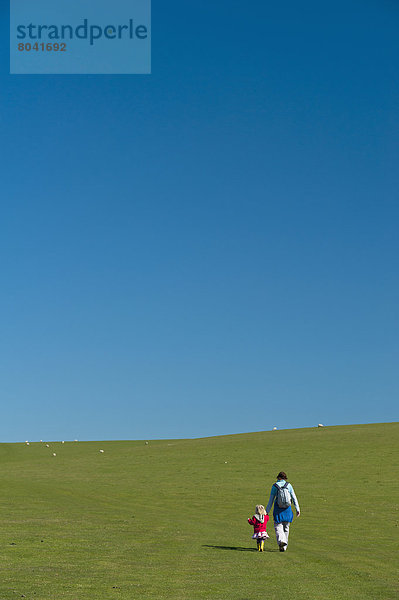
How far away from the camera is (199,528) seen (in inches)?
973

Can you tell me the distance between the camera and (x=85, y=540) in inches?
795

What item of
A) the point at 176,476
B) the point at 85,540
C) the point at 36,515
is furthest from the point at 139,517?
the point at 176,476

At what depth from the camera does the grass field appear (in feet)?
45.0

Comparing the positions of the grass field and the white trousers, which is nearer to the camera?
the grass field

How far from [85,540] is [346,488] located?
83.1 feet

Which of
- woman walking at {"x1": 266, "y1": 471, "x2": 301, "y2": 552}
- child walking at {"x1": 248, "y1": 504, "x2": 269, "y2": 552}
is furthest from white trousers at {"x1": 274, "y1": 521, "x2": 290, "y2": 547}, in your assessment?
child walking at {"x1": 248, "y1": 504, "x2": 269, "y2": 552}

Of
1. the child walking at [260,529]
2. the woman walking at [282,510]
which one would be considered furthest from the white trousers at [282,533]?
the child walking at [260,529]

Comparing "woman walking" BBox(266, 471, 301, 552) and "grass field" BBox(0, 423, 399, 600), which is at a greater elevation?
"woman walking" BBox(266, 471, 301, 552)

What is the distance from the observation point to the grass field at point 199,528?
45.0ft

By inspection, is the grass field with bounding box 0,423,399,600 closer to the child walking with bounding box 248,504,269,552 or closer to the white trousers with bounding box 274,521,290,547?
the child walking with bounding box 248,504,269,552

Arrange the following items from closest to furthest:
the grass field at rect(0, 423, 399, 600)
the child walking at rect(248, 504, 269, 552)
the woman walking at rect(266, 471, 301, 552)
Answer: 1. the grass field at rect(0, 423, 399, 600)
2. the child walking at rect(248, 504, 269, 552)
3. the woman walking at rect(266, 471, 301, 552)

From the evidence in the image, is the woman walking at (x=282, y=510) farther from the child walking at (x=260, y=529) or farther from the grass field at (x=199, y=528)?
the grass field at (x=199, y=528)

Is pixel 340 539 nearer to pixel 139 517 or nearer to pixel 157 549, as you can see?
pixel 157 549

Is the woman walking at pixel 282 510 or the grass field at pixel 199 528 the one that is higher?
the woman walking at pixel 282 510
